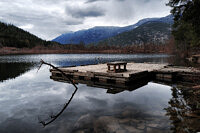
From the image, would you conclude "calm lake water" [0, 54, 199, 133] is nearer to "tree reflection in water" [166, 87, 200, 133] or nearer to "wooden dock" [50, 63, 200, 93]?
"tree reflection in water" [166, 87, 200, 133]

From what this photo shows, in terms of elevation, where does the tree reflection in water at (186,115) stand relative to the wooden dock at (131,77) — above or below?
below

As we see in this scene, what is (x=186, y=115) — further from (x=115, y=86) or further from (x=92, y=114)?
(x=115, y=86)

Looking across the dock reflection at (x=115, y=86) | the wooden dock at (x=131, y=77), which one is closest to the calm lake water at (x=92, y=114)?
the dock reflection at (x=115, y=86)

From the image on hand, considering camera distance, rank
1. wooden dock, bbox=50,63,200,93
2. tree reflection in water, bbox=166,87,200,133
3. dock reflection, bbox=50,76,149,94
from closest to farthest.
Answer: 1. tree reflection in water, bbox=166,87,200,133
2. dock reflection, bbox=50,76,149,94
3. wooden dock, bbox=50,63,200,93

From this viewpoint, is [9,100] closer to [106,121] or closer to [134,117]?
[106,121]

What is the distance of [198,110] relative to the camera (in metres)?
6.24

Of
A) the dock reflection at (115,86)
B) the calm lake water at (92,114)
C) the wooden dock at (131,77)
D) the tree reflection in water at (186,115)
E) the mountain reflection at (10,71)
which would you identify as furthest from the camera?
the mountain reflection at (10,71)

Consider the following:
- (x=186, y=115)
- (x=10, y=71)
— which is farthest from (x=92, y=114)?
(x=10, y=71)

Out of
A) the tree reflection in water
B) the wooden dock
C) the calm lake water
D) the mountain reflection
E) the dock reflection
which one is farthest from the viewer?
the mountain reflection

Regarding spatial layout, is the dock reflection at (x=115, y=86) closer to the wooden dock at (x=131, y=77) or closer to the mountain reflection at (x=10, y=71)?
the wooden dock at (x=131, y=77)

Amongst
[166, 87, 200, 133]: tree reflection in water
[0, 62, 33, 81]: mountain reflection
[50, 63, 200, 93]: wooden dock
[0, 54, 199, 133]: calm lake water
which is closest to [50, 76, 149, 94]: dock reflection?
[50, 63, 200, 93]: wooden dock

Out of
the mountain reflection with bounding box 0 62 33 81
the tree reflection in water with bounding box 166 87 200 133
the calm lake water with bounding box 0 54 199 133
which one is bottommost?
the calm lake water with bounding box 0 54 199 133

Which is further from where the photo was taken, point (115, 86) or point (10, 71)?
point (10, 71)

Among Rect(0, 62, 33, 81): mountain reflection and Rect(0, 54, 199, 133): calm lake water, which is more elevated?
Rect(0, 62, 33, 81): mountain reflection
